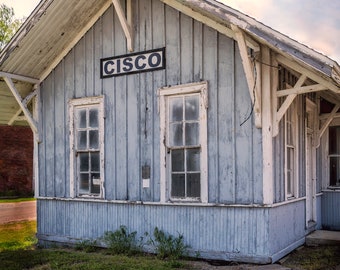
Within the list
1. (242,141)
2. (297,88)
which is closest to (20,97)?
(242,141)

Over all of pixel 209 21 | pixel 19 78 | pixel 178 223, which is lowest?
pixel 178 223

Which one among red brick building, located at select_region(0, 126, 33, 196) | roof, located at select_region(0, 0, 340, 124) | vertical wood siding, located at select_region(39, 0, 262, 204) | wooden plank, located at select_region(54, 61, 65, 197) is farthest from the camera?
red brick building, located at select_region(0, 126, 33, 196)

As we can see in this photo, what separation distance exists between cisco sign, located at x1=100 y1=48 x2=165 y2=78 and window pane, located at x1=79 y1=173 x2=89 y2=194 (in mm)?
2200

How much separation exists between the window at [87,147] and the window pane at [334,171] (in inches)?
230

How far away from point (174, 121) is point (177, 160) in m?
0.75

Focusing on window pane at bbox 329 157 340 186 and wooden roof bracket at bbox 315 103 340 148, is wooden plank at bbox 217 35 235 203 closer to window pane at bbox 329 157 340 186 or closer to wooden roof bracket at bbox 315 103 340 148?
wooden roof bracket at bbox 315 103 340 148

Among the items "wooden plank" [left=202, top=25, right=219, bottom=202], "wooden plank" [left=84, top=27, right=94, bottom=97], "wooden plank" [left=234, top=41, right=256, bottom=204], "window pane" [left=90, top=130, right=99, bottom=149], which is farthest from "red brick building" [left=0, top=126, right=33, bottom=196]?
"wooden plank" [left=234, top=41, right=256, bottom=204]

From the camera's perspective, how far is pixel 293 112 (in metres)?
8.78

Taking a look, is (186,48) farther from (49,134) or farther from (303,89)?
(49,134)

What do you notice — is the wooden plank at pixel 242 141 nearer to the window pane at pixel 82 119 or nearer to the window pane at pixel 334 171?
the window pane at pixel 82 119

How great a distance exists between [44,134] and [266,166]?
5360mm

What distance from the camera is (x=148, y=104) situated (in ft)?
27.6

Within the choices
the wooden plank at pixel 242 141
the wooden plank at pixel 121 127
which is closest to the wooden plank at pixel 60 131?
the wooden plank at pixel 121 127

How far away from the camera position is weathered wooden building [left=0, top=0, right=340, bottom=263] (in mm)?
7203
